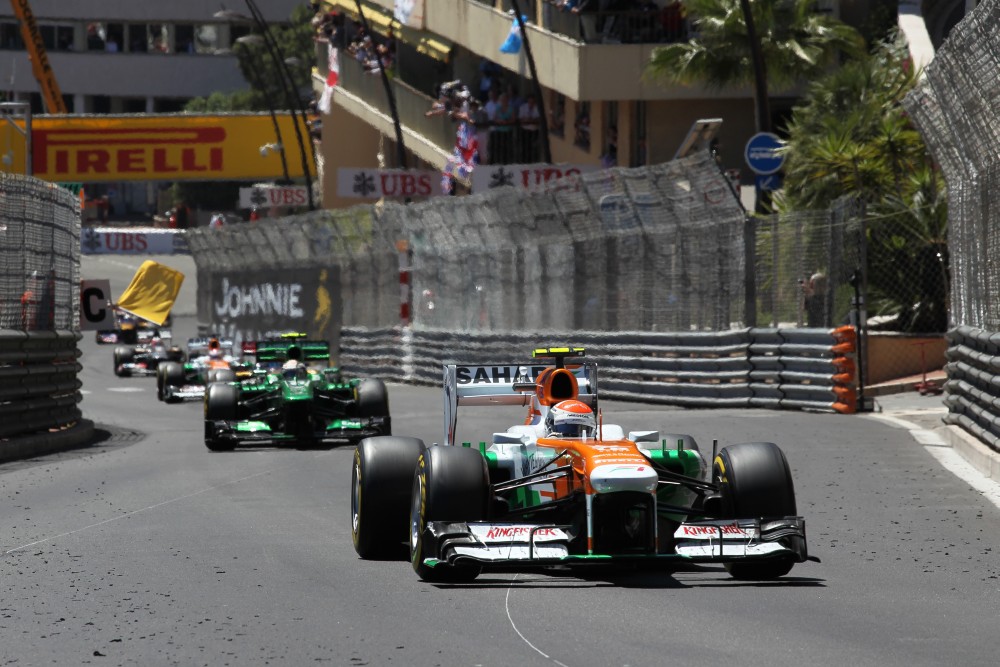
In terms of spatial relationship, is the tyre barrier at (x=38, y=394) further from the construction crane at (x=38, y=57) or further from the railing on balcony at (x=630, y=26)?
the construction crane at (x=38, y=57)

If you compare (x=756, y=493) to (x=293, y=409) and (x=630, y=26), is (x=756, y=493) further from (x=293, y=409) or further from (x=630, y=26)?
(x=630, y=26)

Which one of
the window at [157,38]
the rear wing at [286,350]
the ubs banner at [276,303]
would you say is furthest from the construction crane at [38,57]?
the rear wing at [286,350]

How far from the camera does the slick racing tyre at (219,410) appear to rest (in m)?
18.2

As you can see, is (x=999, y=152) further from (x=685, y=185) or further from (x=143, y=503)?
(x=685, y=185)

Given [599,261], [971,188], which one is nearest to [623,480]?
[971,188]

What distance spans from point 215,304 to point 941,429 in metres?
34.7

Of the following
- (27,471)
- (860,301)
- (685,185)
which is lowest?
(27,471)

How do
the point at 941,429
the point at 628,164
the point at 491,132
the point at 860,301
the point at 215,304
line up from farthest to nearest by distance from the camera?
1. the point at 215,304
2. the point at 491,132
3. the point at 628,164
4. the point at 860,301
5. the point at 941,429

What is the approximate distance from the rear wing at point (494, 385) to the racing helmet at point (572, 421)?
685 millimetres

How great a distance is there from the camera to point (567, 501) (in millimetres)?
8250

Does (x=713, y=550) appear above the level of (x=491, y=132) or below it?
below

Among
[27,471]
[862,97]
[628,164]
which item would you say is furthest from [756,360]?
[628,164]

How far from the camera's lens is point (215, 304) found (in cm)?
4984

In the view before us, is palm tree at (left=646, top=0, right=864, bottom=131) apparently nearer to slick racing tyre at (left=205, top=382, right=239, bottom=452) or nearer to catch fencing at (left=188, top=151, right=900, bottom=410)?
catch fencing at (left=188, top=151, right=900, bottom=410)
